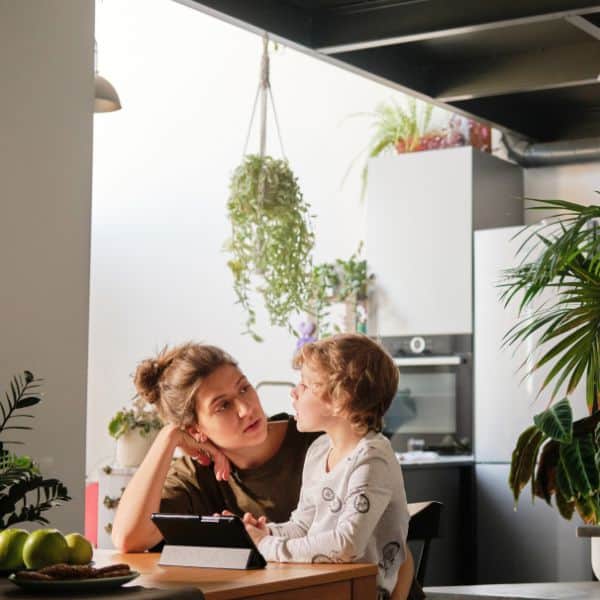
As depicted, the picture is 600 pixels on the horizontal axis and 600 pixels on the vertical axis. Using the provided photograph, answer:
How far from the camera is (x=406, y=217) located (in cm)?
593

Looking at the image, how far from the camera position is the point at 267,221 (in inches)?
184

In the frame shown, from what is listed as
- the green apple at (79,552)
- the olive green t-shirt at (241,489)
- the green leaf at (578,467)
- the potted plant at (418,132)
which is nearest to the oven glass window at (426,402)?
the potted plant at (418,132)

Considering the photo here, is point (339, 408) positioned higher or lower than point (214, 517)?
higher

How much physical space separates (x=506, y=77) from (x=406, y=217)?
912mm

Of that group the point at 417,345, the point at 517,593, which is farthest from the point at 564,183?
the point at 517,593

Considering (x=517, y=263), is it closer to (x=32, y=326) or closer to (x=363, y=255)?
(x=363, y=255)

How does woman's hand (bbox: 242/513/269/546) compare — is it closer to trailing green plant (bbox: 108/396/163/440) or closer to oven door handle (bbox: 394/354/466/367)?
trailing green plant (bbox: 108/396/163/440)

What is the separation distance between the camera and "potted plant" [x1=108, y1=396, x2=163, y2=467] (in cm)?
405

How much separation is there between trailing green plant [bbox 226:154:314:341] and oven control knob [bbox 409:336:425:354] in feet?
3.78

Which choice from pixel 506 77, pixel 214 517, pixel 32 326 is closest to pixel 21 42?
pixel 32 326

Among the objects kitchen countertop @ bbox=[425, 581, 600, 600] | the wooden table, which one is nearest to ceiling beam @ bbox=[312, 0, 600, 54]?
kitchen countertop @ bbox=[425, 581, 600, 600]

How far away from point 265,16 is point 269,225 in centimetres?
83

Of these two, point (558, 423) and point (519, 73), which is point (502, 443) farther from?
point (519, 73)

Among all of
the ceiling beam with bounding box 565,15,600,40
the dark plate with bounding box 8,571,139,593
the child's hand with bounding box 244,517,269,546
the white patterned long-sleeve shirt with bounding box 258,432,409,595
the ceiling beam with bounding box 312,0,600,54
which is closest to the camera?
the dark plate with bounding box 8,571,139,593
